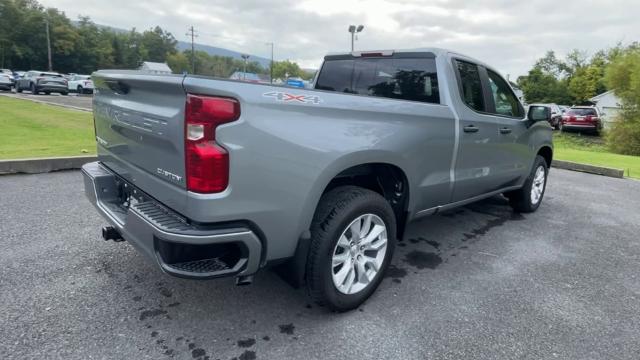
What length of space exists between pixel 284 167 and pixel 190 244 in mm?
626

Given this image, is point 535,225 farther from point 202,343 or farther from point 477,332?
point 202,343

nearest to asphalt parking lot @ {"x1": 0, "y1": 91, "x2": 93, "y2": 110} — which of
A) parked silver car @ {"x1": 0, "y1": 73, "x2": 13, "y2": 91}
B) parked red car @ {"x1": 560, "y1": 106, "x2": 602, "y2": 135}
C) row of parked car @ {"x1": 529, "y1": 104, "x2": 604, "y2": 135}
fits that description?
parked silver car @ {"x1": 0, "y1": 73, "x2": 13, "y2": 91}

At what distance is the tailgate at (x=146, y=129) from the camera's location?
2.14m

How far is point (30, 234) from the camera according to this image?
3.76 metres

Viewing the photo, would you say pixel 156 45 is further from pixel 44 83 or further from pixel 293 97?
pixel 293 97

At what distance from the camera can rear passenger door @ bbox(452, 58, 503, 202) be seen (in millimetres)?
3658

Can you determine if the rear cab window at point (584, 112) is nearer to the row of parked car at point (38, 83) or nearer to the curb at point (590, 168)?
the curb at point (590, 168)

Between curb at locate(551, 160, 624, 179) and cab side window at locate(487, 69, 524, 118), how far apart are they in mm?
5348

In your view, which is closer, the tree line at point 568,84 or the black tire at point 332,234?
the black tire at point 332,234

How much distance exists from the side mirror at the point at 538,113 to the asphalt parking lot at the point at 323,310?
1362 mm

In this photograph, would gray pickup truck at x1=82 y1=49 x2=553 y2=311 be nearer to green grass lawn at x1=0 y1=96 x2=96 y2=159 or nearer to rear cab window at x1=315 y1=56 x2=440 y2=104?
rear cab window at x1=315 y1=56 x2=440 y2=104

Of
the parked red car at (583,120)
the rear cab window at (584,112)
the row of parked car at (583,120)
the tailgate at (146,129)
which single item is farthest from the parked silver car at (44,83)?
the rear cab window at (584,112)

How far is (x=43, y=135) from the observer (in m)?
8.39

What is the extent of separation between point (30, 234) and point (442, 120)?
12.4 ft
